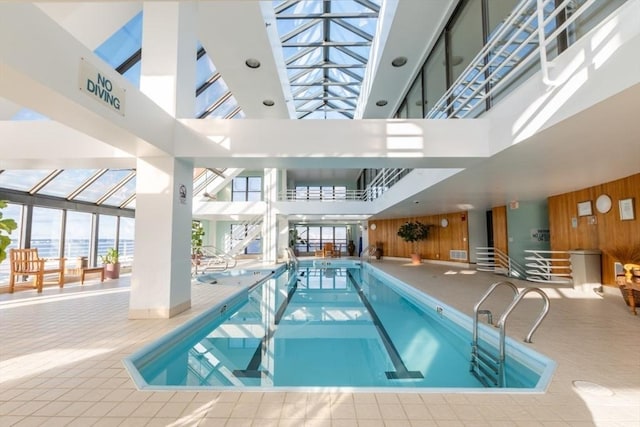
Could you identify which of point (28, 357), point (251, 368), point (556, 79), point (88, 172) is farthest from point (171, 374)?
point (88, 172)

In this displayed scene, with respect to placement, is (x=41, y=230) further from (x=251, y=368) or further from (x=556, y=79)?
(x=556, y=79)

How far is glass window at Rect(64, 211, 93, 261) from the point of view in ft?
27.7

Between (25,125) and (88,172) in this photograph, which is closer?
(25,125)

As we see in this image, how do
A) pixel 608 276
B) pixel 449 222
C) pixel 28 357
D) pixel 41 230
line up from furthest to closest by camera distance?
1. pixel 449 222
2. pixel 41 230
3. pixel 608 276
4. pixel 28 357

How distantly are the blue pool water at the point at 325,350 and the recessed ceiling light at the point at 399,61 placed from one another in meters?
4.67

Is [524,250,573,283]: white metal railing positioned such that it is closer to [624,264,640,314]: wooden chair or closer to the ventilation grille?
[624,264,640,314]: wooden chair

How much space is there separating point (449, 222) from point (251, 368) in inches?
400

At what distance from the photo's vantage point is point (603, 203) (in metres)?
5.73

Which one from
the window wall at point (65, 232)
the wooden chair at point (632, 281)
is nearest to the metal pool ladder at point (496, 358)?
the wooden chair at point (632, 281)

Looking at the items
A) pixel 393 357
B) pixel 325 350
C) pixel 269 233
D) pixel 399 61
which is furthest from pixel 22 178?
pixel 399 61

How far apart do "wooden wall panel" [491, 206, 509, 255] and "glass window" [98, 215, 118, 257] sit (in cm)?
1160

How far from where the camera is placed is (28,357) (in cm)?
294

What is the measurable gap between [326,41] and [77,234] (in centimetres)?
827

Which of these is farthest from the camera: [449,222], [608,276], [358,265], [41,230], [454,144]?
[358,265]
